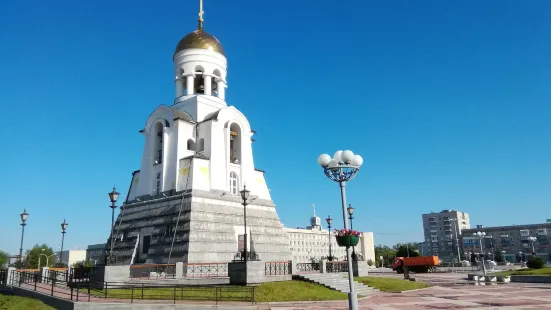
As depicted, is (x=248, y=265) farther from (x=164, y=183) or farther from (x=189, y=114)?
(x=189, y=114)

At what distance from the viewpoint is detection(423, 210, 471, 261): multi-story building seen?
117500 mm

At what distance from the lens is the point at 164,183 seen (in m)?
34.0

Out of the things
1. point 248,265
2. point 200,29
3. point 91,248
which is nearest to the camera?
point 248,265

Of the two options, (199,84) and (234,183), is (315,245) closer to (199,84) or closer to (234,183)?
(234,183)

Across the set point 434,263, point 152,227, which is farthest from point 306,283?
point 434,263

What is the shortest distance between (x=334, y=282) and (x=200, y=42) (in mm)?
27411

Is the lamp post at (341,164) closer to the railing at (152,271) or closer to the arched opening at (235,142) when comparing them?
the railing at (152,271)

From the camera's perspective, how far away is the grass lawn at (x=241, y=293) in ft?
56.6

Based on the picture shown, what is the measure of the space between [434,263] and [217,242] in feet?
91.9

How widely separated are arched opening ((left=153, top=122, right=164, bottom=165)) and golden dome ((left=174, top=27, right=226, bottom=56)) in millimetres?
8191

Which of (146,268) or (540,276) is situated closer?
(146,268)

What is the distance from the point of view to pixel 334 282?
2177 centimetres

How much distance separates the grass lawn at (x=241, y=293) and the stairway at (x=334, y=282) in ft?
4.07

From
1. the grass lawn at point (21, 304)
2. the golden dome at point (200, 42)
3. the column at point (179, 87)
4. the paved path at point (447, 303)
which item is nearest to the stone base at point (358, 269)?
the paved path at point (447, 303)
